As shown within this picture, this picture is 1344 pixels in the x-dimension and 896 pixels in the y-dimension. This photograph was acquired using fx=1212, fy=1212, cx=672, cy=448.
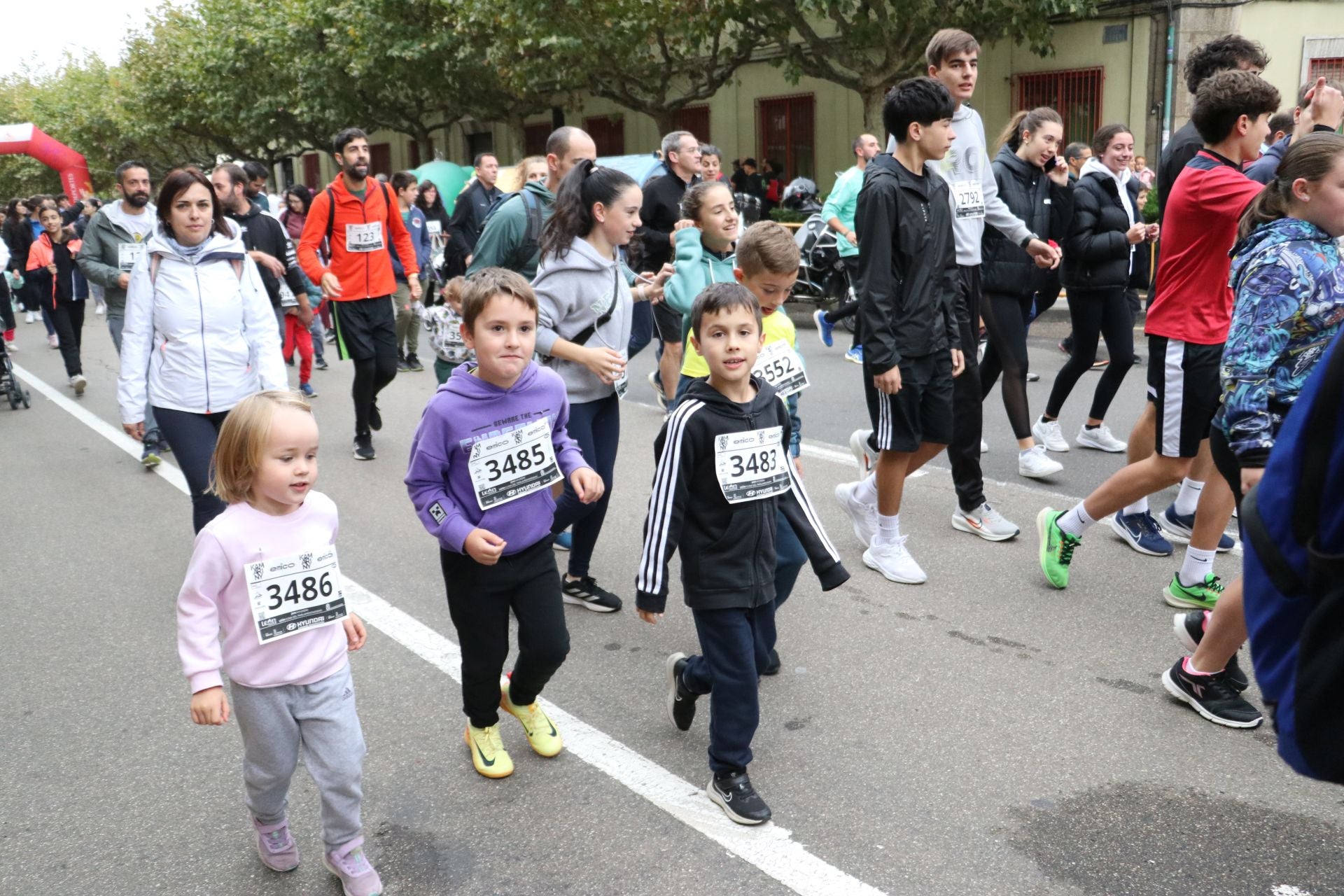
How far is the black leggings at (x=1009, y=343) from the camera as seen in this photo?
6.41m

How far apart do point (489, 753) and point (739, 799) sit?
806mm

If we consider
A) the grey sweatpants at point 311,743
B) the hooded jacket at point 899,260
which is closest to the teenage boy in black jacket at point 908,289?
the hooded jacket at point 899,260

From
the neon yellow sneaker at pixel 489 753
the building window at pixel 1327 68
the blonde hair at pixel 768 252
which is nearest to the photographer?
the neon yellow sneaker at pixel 489 753

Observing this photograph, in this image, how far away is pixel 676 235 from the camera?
17.4 ft

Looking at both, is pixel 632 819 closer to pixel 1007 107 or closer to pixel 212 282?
pixel 212 282

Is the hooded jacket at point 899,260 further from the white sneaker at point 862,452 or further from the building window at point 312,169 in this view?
the building window at point 312,169

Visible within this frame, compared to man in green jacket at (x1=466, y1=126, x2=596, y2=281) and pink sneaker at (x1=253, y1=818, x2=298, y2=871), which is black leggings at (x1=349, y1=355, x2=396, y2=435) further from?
pink sneaker at (x1=253, y1=818, x2=298, y2=871)

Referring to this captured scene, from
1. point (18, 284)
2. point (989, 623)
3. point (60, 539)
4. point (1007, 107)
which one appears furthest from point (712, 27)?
point (989, 623)

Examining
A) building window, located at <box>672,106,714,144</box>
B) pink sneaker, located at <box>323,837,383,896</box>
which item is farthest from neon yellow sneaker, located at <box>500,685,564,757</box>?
building window, located at <box>672,106,714,144</box>

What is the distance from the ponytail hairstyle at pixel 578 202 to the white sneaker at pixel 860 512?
5.62 feet

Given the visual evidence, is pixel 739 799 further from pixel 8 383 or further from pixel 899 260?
pixel 8 383

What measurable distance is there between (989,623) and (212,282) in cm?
338

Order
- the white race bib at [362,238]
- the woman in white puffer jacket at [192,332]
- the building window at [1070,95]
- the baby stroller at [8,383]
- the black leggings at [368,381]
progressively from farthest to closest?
the building window at [1070,95], the baby stroller at [8,383], the black leggings at [368,381], the white race bib at [362,238], the woman in white puffer jacket at [192,332]

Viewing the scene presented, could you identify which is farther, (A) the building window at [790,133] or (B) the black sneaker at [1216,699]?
(A) the building window at [790,133]
